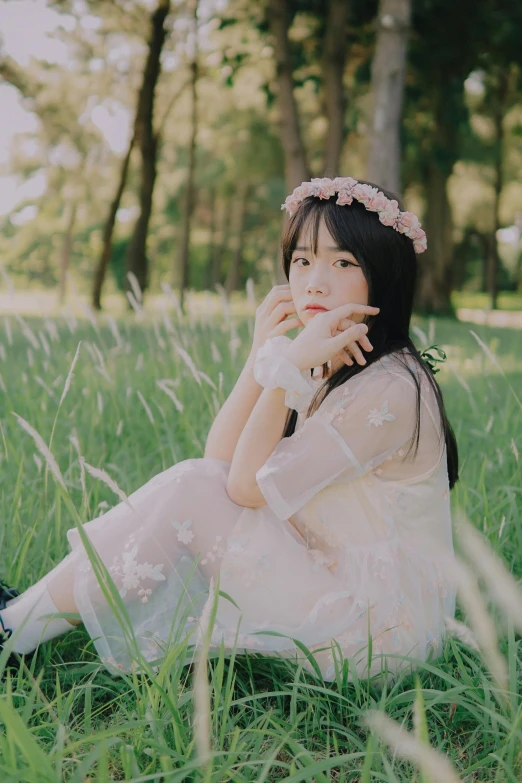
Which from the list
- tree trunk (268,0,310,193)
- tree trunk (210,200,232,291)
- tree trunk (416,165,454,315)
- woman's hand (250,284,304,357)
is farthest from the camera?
tree trunk (210,200,232,291)

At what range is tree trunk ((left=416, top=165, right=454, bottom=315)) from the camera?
1490 centimetres

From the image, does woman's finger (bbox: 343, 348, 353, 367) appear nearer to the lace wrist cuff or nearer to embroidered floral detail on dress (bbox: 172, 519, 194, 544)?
the lace wrist cuff

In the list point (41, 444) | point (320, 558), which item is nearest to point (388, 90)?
point (320, 558)

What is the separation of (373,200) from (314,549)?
834mm

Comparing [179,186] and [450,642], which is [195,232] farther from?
[450,642]

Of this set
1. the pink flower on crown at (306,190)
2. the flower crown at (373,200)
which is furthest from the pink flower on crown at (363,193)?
the pink flower on crown at (306,190)

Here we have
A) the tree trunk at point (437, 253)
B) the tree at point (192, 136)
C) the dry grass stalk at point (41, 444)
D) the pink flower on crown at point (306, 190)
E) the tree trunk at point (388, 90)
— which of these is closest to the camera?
the dry grass stalk at point (41, 444)

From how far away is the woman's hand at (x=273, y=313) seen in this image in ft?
6.79

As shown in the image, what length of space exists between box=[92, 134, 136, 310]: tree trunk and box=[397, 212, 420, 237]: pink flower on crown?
1193 centimetres

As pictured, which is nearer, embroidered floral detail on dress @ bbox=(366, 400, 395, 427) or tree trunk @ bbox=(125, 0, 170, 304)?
embroidered floral detail on dress @ bbox=(366, 400, 395, 427)

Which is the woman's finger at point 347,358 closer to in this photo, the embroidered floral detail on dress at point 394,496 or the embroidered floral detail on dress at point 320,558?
the embroidered floral detail on dress at point 394,496

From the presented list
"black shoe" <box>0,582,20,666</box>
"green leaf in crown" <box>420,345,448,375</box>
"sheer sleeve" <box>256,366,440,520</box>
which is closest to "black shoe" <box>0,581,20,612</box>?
"black shoe" <box>0,582,20,666</box>

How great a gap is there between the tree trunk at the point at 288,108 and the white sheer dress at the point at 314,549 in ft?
27.9

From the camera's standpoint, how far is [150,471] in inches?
118
